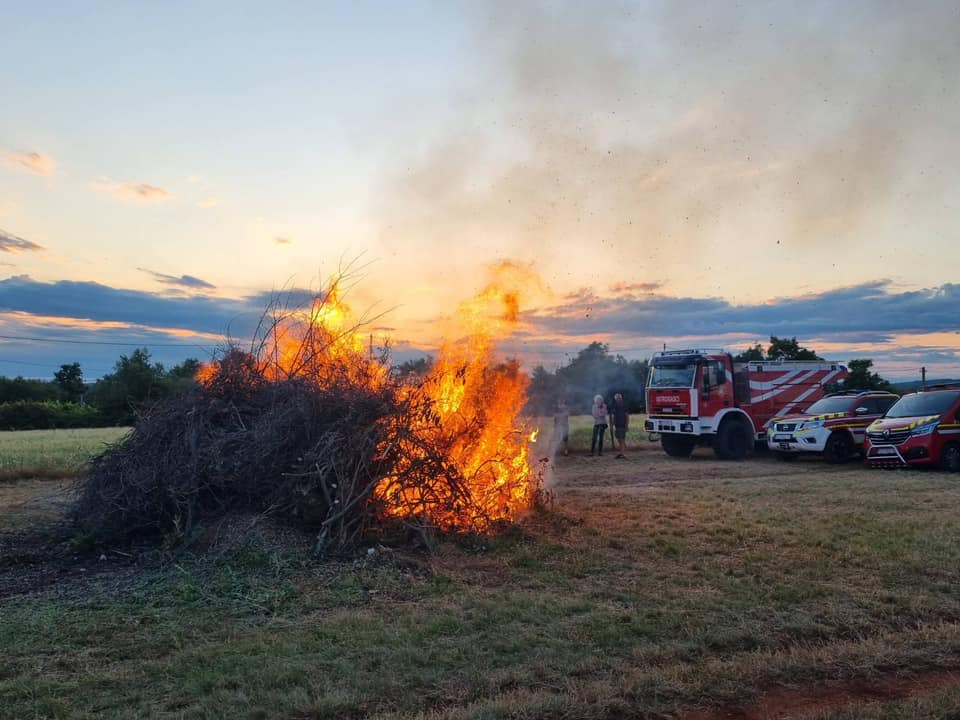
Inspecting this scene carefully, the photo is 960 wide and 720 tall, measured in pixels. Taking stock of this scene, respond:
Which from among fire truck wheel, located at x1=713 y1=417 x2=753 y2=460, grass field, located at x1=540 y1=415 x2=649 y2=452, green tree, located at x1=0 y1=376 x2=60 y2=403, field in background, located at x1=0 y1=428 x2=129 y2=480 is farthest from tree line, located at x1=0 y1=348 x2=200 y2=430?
fire truck wheel, located at x1=713 y1=417 x2=753 y2=460

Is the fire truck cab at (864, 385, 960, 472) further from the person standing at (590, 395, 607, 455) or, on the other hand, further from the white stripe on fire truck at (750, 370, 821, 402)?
the person standing at (590, 395, 607, 455)

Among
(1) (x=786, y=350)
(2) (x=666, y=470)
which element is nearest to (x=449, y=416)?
(2) (x=666, y=470)

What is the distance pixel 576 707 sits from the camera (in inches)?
165

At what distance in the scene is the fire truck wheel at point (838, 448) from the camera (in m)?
19.2

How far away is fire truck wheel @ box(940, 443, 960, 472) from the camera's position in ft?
52.6

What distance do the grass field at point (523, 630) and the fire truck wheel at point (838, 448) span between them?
10.3 meters

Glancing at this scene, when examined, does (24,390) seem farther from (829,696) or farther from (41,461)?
(829,696)

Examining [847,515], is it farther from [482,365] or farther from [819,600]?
[482,365]

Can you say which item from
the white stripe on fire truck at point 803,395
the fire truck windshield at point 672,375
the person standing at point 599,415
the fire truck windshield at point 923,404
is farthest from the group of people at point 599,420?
the fire truck windshield at point 923,404

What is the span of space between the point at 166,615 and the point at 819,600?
5.69m

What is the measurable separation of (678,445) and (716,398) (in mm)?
2015

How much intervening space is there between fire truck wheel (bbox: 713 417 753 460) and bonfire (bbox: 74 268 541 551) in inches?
491

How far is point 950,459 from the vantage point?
1611cm

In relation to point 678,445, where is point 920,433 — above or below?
above
